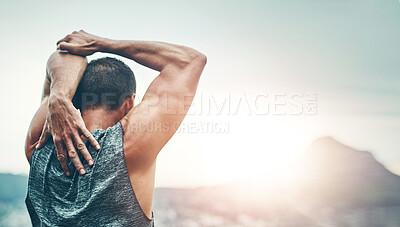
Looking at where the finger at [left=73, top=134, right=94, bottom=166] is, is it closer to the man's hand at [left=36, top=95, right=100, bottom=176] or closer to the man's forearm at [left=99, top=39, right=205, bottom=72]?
the man's hand at [left=36, top=95, right=100, bottom=176]

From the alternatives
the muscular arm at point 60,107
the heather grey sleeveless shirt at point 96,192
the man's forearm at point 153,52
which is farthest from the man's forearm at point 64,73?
the heather grey sleeveless shirt at point 96,192

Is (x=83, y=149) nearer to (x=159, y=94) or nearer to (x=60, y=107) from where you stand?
(x=60, y=107)

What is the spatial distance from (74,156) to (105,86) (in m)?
0.32

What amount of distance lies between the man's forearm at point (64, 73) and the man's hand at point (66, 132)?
5 cm

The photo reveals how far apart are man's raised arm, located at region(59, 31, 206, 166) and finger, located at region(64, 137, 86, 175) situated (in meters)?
0.16

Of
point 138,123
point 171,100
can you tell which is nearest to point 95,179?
point 138,123

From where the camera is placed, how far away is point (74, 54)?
130cm

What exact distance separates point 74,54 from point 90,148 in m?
0.49

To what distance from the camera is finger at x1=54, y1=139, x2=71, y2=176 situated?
1033 millimetres

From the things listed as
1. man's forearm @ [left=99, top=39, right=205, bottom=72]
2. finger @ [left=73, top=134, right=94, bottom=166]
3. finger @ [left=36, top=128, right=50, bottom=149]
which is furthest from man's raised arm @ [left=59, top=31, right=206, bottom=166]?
finger @ [left=36, top=128, right=50, bottom=149]

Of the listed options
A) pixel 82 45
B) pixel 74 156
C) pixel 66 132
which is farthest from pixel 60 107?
pixel 82 45

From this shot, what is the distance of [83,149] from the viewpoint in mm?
1017

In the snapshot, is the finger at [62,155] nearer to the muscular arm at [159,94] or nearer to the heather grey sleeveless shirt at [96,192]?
the heather grey sleeveless shirt at [96,192]

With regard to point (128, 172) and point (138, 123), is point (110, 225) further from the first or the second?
point (138, 123)
